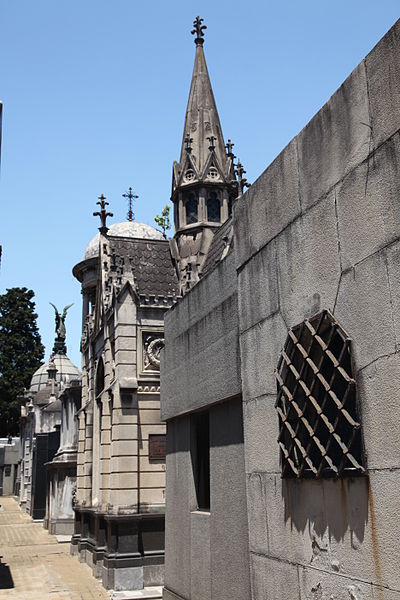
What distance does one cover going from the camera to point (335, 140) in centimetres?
586

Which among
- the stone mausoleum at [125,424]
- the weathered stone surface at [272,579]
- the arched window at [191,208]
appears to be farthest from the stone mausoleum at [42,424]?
the weathered stone surface at [272,579]

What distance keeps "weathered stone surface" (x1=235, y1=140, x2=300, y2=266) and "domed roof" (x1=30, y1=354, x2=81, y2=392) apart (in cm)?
4238

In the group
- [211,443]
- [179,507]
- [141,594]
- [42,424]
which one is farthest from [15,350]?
[211,443]

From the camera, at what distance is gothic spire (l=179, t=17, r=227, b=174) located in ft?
83.8

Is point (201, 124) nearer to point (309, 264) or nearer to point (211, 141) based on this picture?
point (211, 141)

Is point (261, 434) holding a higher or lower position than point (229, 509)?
higher

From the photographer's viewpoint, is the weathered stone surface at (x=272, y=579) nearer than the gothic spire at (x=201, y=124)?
Yes

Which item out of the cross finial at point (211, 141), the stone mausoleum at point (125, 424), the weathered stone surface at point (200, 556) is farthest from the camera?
the cross finial at point (211, 141)

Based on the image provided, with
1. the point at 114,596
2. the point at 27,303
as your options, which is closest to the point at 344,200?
the point at 114,596

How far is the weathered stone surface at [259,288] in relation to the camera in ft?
23.3

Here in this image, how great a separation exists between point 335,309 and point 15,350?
58.9m

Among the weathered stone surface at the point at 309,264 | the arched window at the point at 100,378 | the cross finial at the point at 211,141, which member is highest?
the cross finial at the point at 211,141

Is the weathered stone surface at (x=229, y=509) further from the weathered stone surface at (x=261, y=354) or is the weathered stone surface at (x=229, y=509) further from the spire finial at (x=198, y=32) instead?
the spire finial at (x=198, y=32)

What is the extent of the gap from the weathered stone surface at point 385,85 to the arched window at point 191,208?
1968 cm
